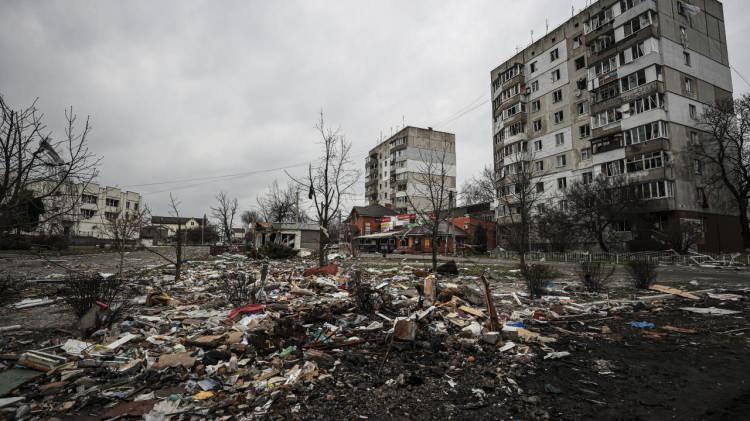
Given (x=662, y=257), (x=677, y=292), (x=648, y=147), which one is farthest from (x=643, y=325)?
(x=648, y=147)

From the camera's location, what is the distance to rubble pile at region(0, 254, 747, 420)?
10.4 feet

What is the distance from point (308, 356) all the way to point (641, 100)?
32.0m

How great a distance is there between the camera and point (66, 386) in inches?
139

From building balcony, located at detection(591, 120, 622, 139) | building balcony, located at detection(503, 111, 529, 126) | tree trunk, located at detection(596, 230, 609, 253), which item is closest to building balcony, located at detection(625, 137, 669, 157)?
building balcony, located at detection(591, 120, 622, 139)

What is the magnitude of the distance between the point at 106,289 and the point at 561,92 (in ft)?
128

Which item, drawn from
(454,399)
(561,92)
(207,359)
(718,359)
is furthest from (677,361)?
(561,92)

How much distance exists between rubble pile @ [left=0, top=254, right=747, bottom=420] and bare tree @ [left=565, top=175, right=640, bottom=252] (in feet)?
58.5

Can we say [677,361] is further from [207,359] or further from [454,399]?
[207,359]

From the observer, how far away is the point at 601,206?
23.2 meters

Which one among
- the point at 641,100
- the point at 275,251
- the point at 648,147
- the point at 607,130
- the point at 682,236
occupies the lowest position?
the point at 275,251

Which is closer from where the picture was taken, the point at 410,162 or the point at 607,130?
the point at 607,130

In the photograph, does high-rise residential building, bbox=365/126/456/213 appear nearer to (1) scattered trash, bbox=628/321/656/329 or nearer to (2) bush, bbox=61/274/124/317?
(1) scattered trash, bbox=628/321/656/329

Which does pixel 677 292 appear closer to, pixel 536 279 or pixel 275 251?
pixel 536 279

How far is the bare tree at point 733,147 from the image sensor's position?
2239cm
